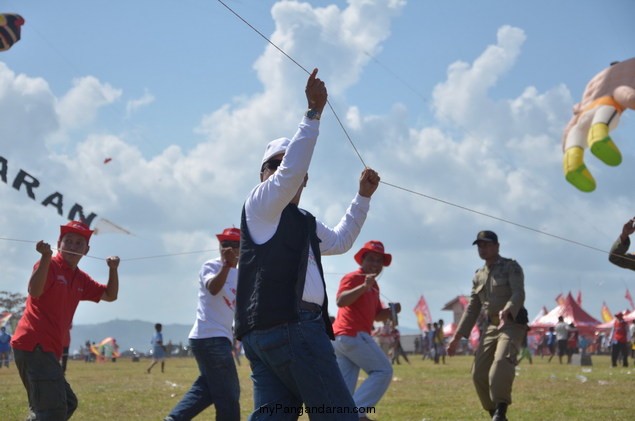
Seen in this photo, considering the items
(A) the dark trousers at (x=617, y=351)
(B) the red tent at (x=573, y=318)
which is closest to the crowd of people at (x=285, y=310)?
(A) the dark trousers at (x=617, y=351)

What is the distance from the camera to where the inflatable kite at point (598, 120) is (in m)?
10.7

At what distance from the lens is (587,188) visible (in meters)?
11.2

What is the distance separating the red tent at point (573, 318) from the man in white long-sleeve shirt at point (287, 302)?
47.5 meters

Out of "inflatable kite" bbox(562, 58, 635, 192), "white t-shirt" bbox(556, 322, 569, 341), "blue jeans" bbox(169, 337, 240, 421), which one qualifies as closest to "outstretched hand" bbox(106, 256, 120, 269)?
"blue jeans" bbox(169, 337, 240, 421)

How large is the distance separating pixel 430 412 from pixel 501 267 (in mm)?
2578

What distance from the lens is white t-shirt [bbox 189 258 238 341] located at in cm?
652

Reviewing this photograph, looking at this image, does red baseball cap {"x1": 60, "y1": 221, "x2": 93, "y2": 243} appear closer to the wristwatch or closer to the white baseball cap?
the white baseball cap

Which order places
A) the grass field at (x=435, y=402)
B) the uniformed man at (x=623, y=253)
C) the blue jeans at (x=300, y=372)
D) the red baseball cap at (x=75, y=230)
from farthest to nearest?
1. the grass field at (x=435, y=402)
2. the uniformed man at (x=623, y=253)
3. the red baseball cap at (x=75, y=230)
4. the blue jeans at (x=300, y=372)

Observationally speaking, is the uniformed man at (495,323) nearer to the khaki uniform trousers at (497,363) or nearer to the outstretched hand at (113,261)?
the khaki uniform trousers at (497,363)

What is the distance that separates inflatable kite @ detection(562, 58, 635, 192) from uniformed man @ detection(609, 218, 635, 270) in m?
2.78

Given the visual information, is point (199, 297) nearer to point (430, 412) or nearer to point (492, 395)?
point (492, 395)

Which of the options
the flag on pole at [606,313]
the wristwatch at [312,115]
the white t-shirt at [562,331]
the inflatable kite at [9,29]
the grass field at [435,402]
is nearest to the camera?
the wristwatch at [312,115]

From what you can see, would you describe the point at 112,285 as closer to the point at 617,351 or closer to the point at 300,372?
the point at 300,372

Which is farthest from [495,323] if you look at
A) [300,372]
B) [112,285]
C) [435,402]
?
[300,372]
